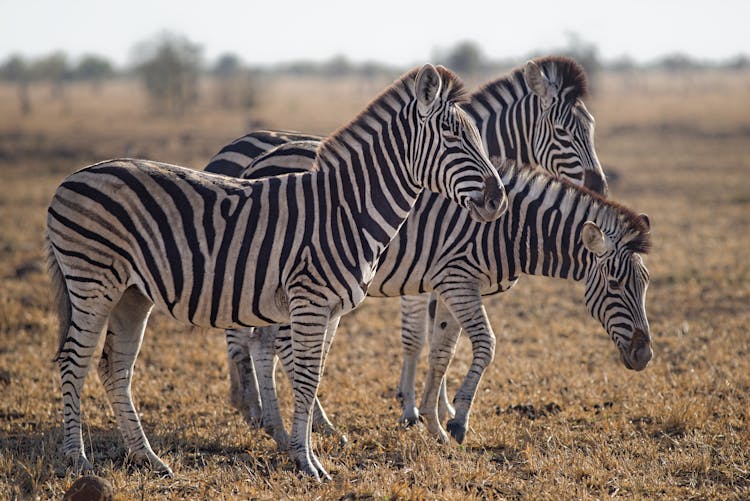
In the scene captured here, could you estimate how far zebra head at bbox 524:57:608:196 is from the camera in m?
7.29

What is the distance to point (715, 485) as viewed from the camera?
16.4 feet

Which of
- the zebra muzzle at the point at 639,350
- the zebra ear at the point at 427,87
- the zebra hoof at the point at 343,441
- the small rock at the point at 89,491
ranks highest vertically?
the zebra ear at the point at 427,87

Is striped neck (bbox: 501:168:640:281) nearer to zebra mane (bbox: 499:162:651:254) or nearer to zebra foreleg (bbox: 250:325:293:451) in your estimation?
zebra mane (bbox: 499:162:651:254)

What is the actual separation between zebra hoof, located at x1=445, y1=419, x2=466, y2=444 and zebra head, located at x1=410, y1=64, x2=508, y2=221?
187 cm

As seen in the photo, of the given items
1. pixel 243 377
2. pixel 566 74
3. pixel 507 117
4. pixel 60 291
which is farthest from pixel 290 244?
pixel 566 74

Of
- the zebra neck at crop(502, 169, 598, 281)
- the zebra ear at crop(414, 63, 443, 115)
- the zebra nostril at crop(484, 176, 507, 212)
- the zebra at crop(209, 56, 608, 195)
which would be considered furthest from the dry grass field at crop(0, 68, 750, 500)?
the zebra ear at crop(414, 63, 443, 115)

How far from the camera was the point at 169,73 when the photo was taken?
43938 millimetres

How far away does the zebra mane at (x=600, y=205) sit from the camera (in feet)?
19.0

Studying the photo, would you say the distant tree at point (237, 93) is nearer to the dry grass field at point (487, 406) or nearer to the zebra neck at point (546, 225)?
the dry grass field at point (487, 406)

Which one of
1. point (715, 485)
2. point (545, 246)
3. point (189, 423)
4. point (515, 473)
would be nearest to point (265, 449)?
point (189, 423)

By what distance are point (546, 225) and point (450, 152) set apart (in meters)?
1.43

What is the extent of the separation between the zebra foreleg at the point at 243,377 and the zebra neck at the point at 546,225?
2.43 meters

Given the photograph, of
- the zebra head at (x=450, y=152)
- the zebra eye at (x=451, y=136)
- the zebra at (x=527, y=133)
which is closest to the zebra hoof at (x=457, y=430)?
the zebra at (x=527, y=133)

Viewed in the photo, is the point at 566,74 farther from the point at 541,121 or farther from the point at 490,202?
the point at 490,202
